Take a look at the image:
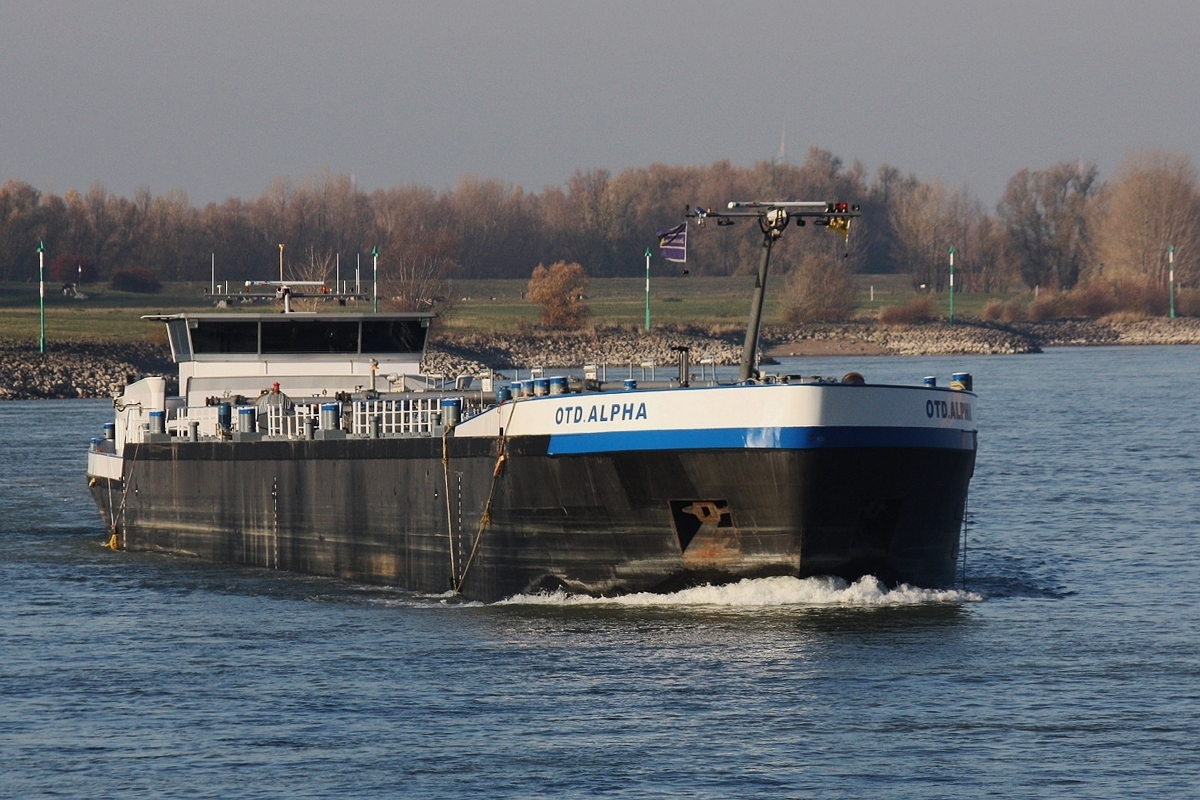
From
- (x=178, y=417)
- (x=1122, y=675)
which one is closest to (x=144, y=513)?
(x=178, y=417)

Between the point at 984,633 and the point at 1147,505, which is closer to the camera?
the point at 984,633

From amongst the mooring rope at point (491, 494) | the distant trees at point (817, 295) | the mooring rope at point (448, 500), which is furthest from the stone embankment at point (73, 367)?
the mooring rope at point (491, 494)

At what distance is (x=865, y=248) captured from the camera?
182m

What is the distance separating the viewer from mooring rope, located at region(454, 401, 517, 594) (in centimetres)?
2655

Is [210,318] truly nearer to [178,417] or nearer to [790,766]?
[178,417]

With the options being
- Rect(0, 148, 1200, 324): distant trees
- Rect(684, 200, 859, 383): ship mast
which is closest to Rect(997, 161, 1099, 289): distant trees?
Rect(0, 148, 1200, 324): distant trees

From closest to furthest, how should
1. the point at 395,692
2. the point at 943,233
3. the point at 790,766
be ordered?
the point at 790,766 < the point at 395,692 < the point at 943,233

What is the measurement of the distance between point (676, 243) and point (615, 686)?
1108 cm

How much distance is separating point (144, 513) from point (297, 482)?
7490mm

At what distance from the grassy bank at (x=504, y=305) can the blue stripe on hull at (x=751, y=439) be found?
253ft

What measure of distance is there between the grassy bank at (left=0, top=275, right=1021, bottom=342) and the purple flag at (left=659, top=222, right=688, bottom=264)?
72.3 m

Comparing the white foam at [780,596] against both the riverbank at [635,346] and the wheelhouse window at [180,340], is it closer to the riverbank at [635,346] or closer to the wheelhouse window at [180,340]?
the wheelhouse window at [180,340]

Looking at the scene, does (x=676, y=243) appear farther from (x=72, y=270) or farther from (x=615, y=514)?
(x=72, y=270)

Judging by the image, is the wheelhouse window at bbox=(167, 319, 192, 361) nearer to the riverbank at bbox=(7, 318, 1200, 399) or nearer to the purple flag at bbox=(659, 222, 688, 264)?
the purple flag at bbox=(659, 222, 688, 264)
